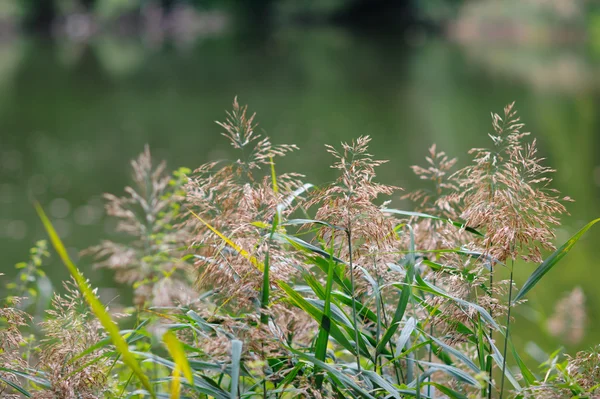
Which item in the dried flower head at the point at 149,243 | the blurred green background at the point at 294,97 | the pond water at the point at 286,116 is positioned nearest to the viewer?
the dried flower head at the point at 149,243

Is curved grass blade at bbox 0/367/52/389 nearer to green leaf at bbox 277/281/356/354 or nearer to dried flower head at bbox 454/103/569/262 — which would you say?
green leaf at bbox 277/281/356/354

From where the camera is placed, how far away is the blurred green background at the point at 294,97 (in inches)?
348

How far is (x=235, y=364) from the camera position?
4.56ft

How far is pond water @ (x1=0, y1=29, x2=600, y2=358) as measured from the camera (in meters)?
8.27

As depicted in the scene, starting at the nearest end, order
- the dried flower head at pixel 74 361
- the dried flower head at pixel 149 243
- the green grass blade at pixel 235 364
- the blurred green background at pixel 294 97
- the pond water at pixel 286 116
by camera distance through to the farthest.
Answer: the green grass blade at pixel 235 364
the dried flower head at pixel 74 361
the dried flower head at pixel 149 243
the pond water at pixel 286 116
the blurred green background at pixel 294 97

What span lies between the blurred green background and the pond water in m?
0.04

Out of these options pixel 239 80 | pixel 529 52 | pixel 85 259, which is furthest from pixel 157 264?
pixel 529 52

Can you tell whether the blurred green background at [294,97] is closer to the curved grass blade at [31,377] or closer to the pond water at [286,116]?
the pond water at [286,116]

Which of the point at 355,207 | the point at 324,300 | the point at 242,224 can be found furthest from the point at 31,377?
the point at 355,207

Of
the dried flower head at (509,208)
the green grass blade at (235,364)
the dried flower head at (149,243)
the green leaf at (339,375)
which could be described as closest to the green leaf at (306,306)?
the green leaf at (339,375)

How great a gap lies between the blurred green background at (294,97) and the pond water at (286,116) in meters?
0.04

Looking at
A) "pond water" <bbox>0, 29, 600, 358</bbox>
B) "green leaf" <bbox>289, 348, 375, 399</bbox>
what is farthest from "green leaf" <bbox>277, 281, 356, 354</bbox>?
"pond water" <bbox>0, 29, 600, 358</bbox>

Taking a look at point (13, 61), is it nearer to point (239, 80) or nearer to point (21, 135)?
point (239, 80)

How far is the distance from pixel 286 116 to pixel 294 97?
2.79 metres
